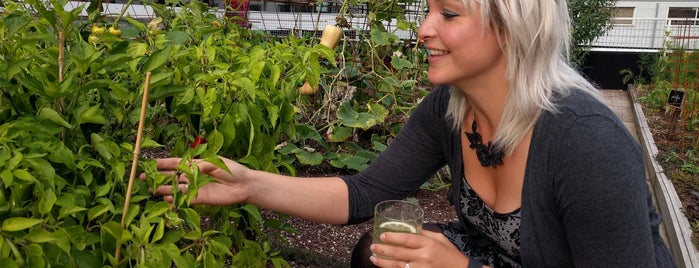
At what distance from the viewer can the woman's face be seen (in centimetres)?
122

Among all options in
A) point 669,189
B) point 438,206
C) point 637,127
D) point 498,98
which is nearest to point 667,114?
point 637,127

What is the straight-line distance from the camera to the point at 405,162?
5.35ft

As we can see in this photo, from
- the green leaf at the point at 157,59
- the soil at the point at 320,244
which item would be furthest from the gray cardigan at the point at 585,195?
the soil at the point at 320,244

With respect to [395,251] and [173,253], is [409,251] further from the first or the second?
[173,253]

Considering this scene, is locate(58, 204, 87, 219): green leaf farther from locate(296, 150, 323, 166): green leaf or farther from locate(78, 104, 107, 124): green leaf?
locate(296, 150, 323, 166): green leaf

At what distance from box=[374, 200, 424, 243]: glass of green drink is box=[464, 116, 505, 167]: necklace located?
21cm

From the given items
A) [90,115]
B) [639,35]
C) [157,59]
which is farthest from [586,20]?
[90,115]

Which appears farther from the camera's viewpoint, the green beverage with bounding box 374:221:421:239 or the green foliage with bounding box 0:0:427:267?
the green beverage with bounding box 374:221:421:239

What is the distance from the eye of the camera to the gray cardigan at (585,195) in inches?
45.3

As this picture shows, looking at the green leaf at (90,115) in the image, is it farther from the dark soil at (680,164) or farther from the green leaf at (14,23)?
the dark soil at (680,164)

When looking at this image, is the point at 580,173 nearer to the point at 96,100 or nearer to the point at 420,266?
the point at 420,266

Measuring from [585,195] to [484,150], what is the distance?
0.29m

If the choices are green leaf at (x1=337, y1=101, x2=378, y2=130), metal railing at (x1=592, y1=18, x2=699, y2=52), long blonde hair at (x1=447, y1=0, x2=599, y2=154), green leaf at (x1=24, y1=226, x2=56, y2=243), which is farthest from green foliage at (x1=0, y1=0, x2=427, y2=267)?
metal railing at (x1=592, y1=18, x2=699, y2=52)

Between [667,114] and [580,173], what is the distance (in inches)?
Answer: 219
